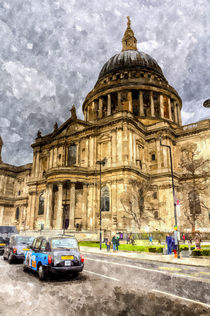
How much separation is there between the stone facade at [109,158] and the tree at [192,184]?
120 centimetres

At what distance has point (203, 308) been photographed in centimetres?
623

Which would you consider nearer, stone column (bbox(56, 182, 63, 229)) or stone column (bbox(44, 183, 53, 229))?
stone column (bbox(56, 182, 63, 229))

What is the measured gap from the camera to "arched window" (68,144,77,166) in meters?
46.2

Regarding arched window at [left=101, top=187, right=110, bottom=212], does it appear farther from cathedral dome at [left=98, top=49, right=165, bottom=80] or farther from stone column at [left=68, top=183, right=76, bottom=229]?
cathedral dome at [left=98, top=49, right=165, bottom=80]

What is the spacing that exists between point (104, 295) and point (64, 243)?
3.98 metres

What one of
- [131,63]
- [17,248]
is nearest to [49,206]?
[17,248]

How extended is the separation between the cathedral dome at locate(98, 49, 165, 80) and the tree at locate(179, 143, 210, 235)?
89.9 feet

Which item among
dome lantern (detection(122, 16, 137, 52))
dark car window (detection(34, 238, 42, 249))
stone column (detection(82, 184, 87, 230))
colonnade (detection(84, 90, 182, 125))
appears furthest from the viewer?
dome lantern (detection(122, 16, 137, 52))

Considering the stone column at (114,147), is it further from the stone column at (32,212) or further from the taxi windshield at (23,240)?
the taxi windshield at (23,240)

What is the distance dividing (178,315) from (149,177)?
125 feet

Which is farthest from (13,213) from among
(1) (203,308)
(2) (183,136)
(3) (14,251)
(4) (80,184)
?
(1) (203,308)

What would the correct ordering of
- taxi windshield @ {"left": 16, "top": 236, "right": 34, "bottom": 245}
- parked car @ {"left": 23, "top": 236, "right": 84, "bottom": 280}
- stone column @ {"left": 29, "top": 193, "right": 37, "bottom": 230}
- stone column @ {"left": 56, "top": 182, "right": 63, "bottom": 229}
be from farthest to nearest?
stone column @ {"left": 29, "top": 193, "right": 37, "bottom": 230} → stone column @ {"left": 56, "top": 182, "right": 63, "bottom": 229} → taxi windshield @ {"left": 16, "top": 236, "right": 34, "bottom": 245} → parked car @ {"left": 23, "top": 236, "right": 84, "bottom": 280}

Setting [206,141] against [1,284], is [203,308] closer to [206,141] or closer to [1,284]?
[1,284]

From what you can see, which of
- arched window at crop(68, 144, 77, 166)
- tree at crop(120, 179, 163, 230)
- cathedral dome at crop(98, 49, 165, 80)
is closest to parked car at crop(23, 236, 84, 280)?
tree at crop(120, 179, 163, 230)
